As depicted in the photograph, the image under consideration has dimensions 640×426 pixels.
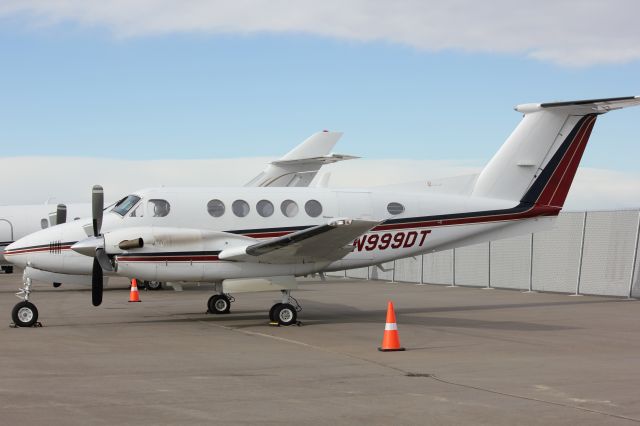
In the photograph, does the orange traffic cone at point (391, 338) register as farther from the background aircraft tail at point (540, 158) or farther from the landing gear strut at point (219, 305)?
the landing gear strut at point (219, 305)

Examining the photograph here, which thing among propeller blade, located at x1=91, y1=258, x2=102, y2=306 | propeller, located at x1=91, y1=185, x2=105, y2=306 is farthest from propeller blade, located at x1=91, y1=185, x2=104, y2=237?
propeller blade, located at x1=91, y1=258, x2=102, y2=306

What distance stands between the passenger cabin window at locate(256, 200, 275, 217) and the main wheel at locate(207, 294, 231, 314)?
3.19 meters

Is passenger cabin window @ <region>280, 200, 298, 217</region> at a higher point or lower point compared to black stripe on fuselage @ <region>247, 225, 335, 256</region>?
higher

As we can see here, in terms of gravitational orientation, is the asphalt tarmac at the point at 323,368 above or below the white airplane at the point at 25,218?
below

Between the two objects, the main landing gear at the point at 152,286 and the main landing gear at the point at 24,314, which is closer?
the main landing gear at the point at 24,314

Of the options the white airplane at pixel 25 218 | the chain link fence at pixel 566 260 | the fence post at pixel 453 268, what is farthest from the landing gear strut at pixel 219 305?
the fence post at pixel 453 268

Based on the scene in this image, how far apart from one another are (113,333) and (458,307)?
10470 mm

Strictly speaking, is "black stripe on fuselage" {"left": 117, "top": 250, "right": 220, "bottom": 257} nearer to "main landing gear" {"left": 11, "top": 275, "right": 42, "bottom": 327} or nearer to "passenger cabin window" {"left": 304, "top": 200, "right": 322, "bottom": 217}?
"main landing gear" {"left": 11, "top": 275, "right": 42, "bottom": 327}

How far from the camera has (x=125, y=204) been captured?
1859 centimetres

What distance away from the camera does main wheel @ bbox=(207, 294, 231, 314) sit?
2103 cm

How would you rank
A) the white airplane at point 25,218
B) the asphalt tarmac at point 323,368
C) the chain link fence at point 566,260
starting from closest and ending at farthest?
the asphalt tarmac at point 323,368
the chain link fence at point 566,260
the white airplane at point 25,218

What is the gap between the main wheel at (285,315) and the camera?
17969 mm

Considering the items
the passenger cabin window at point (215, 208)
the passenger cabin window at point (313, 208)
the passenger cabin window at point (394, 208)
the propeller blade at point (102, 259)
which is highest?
the passenger cabin window at point (394, 208)

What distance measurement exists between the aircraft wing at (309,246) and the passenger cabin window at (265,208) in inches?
52.0
